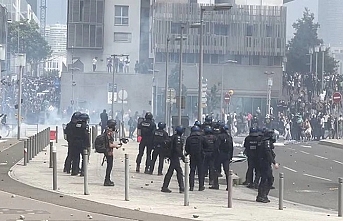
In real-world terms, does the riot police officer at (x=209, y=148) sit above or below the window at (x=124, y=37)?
below

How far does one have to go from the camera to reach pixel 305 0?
106 meters

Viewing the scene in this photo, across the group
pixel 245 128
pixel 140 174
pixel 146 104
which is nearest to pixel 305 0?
pixel 146 104

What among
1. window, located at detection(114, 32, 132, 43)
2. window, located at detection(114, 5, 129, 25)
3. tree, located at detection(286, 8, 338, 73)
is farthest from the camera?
tree, located at detection(286, 8, 338, 73)

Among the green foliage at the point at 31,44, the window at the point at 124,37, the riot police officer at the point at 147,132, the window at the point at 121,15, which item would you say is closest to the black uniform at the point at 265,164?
the riot police officer at the point at 147,132

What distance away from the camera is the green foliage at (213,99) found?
8129 cm

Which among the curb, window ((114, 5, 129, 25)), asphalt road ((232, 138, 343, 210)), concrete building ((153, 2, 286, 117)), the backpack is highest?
window ((114, 5, 129, 25))

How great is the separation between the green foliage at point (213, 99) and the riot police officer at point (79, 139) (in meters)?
56.9

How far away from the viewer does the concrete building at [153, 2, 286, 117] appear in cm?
8369

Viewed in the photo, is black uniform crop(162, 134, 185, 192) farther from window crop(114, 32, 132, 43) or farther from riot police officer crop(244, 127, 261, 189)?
window crop(114, 32, 132, 43)

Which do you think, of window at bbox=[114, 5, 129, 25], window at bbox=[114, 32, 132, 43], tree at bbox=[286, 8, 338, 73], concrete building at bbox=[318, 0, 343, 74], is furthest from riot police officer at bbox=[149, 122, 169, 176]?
tree at bbox=[286, 8, 338, 73]

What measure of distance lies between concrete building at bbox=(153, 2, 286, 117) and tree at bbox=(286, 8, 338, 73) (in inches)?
637

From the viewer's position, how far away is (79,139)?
23.9 m

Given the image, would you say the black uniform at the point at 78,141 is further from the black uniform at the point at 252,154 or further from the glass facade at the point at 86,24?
the glass facade at the point at 86,24

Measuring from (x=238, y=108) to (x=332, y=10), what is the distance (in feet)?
79.5
